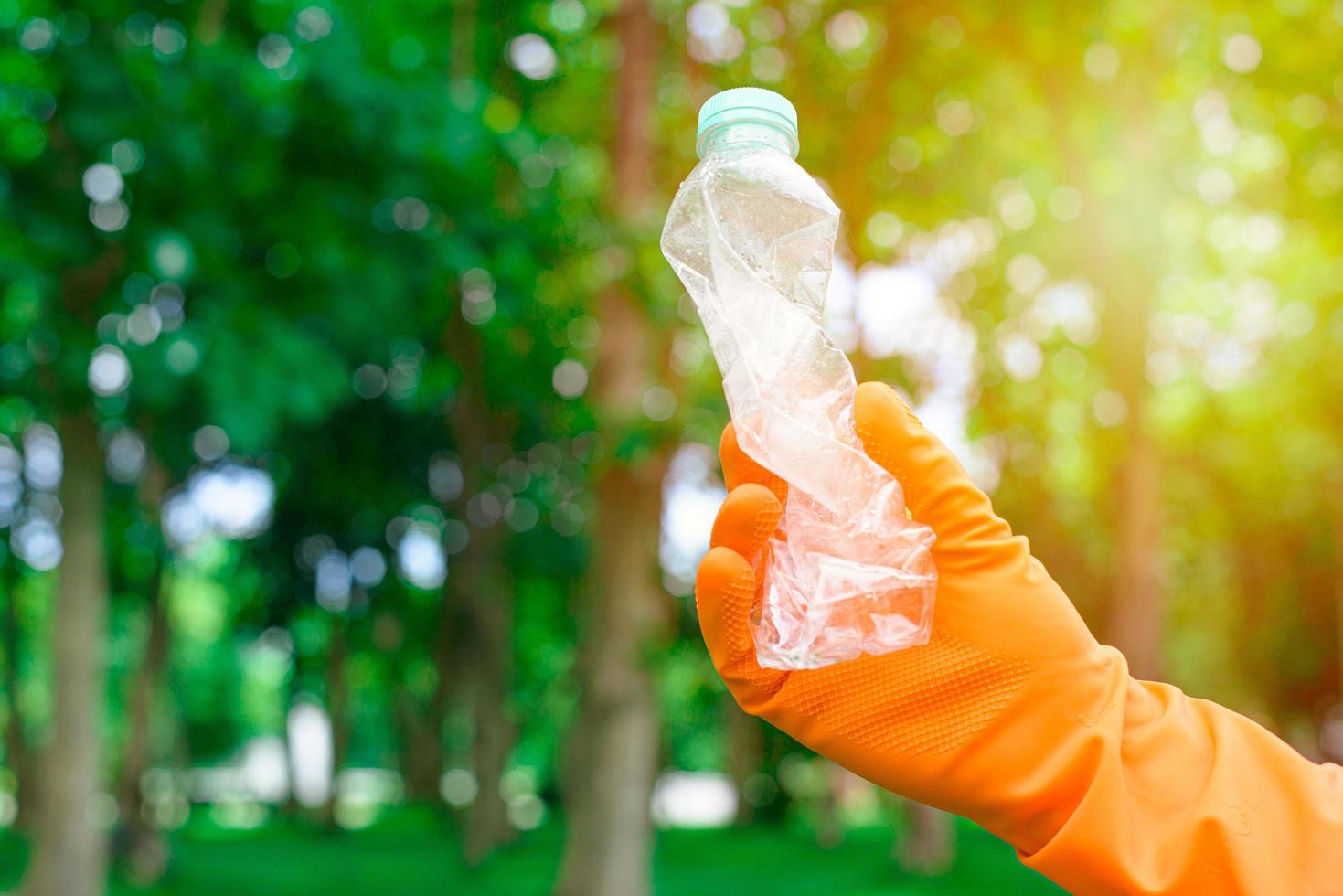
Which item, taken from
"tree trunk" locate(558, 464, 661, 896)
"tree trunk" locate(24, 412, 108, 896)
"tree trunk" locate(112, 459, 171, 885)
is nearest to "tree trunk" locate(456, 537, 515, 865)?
"tree trunk" locate(112, 459, 171, 885)

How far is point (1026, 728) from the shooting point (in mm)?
1779

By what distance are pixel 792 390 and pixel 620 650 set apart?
25.0ft

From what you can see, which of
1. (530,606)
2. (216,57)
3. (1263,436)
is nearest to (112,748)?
(530,606)

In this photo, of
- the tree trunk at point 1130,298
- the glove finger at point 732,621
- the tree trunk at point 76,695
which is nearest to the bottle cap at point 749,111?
the glove finger at point 732,621

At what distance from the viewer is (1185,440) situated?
24250 millimetres

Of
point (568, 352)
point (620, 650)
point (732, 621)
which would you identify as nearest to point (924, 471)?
point (732, 621)

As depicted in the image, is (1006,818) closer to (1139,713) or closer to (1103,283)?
(1139,713)

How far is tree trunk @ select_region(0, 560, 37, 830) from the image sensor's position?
2190cm

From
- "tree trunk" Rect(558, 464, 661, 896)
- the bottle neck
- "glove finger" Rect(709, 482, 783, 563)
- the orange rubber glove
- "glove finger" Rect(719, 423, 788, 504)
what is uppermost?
the bottle neck

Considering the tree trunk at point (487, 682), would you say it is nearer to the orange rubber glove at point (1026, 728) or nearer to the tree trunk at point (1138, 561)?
the tree trunk at point (1138, 561)

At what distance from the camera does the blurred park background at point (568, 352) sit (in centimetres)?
823

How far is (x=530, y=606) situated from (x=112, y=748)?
1902cm

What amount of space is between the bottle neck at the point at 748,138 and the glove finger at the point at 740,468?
1.46 feet

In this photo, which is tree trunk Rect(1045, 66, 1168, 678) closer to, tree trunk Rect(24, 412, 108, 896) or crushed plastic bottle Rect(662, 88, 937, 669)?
tree trunk Rect(24, 412, 108, 896)
